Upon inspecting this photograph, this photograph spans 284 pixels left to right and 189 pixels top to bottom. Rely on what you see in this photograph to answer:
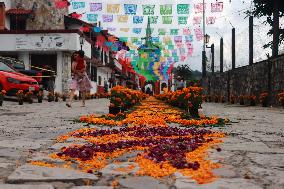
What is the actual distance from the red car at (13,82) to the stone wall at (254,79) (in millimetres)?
10096

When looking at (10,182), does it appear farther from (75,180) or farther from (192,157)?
(192,157)

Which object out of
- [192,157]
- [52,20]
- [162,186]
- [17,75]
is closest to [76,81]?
[17,75]

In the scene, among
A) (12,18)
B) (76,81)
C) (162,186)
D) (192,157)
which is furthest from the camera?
(12,18)

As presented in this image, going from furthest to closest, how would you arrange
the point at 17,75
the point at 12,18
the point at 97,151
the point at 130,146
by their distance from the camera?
the point at 12,18, the point at 17,75, the point at 130,146, the point at 97,151

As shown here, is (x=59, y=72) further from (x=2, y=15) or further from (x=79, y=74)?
(x=79, y=74)

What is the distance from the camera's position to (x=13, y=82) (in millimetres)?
16516

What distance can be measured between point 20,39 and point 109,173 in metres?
26.1

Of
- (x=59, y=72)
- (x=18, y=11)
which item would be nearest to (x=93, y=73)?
(x=18, y=11)

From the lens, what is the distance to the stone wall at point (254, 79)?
16.4 metres

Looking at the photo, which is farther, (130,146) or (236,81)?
(236,81)

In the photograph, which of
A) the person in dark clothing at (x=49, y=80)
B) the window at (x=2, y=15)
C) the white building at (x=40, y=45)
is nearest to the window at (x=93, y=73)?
the white building at (x=40, y=45)

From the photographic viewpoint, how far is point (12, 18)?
31703mm

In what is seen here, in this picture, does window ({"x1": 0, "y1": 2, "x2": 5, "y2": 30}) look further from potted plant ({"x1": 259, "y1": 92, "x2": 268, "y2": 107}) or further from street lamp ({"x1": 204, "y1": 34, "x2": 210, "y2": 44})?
potted plant ({"x1": 259, "y1": 92, "x2": 268, "y2": 107})

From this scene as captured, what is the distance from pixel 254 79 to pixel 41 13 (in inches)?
758
